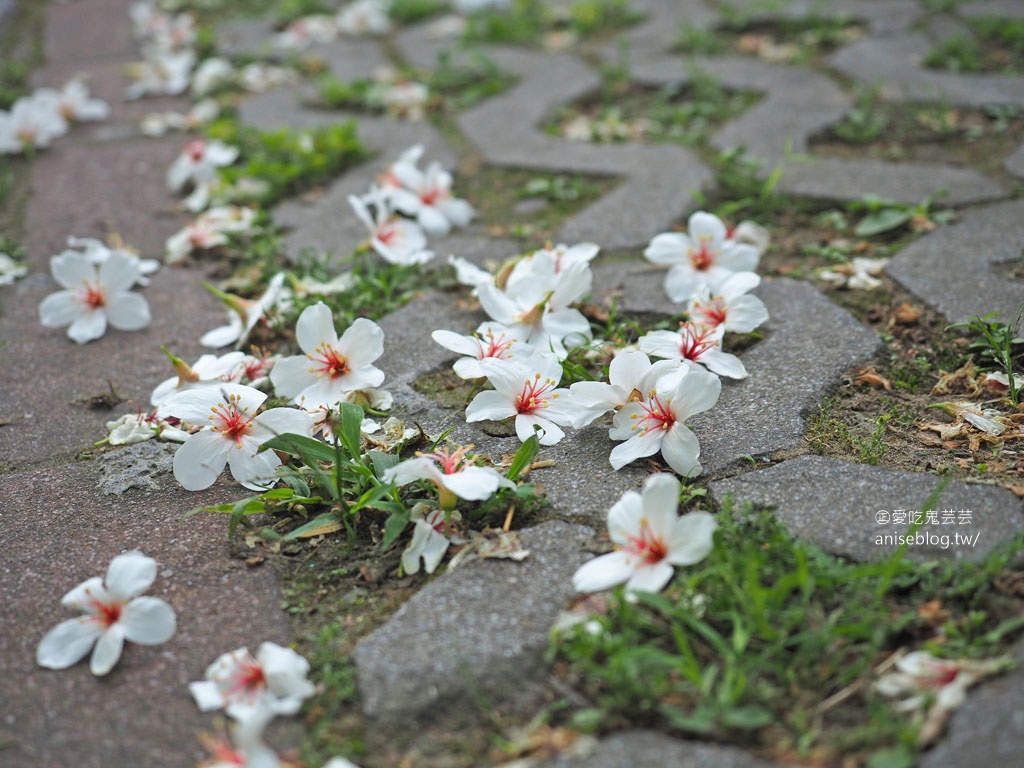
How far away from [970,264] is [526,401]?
1.10 metres

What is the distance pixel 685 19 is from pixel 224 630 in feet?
10.5

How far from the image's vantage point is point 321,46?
3.89 metres

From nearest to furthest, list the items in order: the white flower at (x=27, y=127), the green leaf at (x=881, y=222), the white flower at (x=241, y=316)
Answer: the white flower at (x=241, y=316) < the green leaf at (x=881, y=222) < the white flower at (x=27, y=127)

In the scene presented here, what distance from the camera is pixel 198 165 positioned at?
2.74 metres

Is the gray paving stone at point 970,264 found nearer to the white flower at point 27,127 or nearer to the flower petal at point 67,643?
the flower petal at point 67,643

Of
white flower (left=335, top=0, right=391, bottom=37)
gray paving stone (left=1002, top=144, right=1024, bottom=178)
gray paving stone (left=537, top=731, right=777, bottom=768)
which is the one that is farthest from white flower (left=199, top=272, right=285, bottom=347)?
white flower (left=335, top=0, right=391, bottom=37)

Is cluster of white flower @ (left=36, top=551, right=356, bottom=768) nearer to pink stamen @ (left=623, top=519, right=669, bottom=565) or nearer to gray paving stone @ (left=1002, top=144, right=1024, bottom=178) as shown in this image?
pink stamen @ (left=623, top=519, right=669, bottom=565)

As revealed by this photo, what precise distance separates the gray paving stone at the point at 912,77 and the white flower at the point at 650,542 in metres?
2.10

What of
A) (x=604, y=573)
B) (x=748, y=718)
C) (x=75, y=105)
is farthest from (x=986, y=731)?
(x=75, y=105)

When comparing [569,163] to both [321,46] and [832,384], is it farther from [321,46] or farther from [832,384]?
[321,46]

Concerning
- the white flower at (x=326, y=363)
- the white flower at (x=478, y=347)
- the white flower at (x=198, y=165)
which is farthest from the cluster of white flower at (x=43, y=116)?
the white flower at (x=478, y=347)

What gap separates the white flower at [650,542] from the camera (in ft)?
4.18

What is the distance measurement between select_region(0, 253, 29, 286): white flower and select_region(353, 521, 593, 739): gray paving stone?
161cm

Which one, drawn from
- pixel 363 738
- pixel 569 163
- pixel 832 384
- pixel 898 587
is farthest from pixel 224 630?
pixel 569 163
